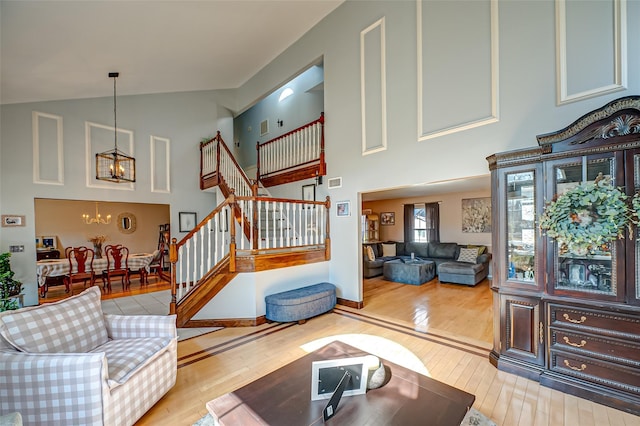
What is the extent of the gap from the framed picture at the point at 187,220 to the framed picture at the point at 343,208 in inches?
167

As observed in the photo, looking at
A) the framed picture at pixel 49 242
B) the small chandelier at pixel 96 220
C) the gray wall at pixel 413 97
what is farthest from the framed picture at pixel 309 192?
the framed picture at pixel 49 242

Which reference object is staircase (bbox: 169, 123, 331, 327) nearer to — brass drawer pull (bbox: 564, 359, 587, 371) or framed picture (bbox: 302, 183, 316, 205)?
framed picture (bbox: 302, 183, 316, 205)

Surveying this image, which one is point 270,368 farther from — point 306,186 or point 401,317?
point 306,186

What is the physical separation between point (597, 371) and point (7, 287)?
762cm

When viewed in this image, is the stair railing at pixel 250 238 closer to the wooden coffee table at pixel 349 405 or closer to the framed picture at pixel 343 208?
the framed picture at pixel 343 208

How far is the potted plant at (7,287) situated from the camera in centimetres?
411

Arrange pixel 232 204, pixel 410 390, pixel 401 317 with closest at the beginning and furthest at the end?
pixel 410 390
pixel 232 204
pixel 401 317

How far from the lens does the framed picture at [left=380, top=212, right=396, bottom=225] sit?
30.5 ft

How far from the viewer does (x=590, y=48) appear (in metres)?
2.53

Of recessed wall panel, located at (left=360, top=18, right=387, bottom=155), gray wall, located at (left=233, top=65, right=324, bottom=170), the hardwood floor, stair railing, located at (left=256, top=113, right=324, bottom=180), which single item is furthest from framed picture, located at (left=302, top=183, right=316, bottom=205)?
gray wall, located at (left=233, top=65, right=324, bottom=170)

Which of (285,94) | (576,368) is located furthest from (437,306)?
(285,94)

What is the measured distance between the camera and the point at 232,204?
12.8 feet

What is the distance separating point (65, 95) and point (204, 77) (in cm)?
272

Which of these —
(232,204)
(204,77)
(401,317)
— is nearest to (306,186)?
(232,204)
